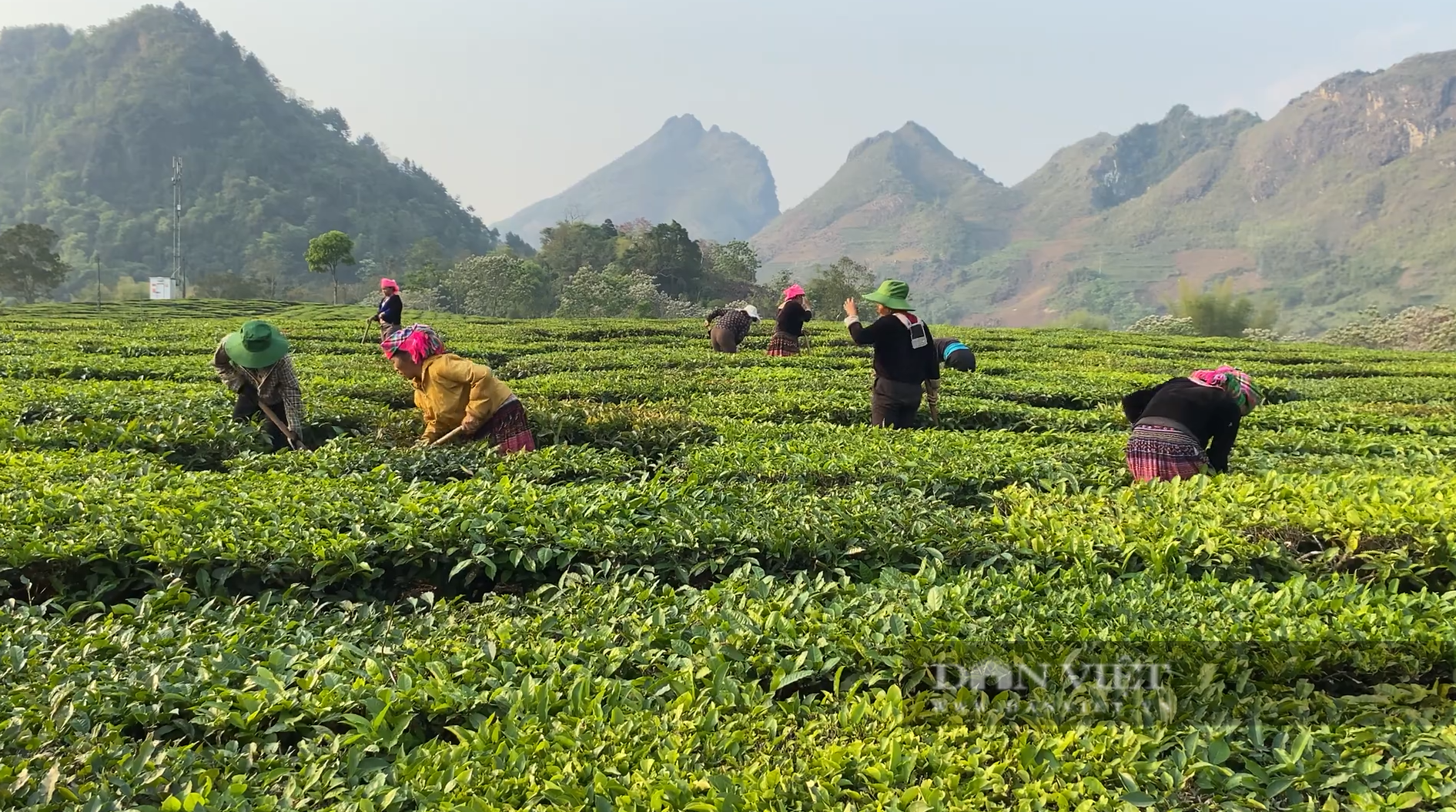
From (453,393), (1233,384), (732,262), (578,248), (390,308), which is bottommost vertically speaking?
(1233,384)

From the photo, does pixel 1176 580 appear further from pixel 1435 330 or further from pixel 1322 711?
pixel 1435 330

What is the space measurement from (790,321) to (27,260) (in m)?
64.2

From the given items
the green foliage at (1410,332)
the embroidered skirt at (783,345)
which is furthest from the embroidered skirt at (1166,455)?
the green foliage at (1410,332)

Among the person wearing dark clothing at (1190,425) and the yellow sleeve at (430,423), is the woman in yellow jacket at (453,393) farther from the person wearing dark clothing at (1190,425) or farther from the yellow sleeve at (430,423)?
the person wearing dark clothing at (1190,425)

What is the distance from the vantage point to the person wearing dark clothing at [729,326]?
49.0 ft

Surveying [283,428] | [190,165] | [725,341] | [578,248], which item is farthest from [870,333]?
[190,165]

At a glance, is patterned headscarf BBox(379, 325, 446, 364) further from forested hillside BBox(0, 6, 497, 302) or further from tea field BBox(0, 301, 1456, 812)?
forested hillside BBox(0, 6, 497, 302)

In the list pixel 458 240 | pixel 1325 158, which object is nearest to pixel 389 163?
pixel 458 240

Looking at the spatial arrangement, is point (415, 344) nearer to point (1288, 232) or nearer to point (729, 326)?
point (729, 326)

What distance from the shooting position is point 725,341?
14.9 metres

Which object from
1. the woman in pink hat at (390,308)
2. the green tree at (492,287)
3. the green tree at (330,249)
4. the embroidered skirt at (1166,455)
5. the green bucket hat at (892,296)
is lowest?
the embroidered skirt at (1166,455)

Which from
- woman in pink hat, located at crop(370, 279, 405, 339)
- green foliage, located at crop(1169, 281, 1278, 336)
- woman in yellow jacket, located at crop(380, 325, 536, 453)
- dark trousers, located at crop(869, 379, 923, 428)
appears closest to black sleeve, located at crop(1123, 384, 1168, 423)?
dark trousers, located at crop(869, 379, 923, 428)

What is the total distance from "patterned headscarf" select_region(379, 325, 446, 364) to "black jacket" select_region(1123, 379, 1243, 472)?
4.89m

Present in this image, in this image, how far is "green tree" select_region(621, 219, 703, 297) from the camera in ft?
215
